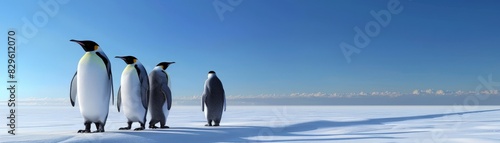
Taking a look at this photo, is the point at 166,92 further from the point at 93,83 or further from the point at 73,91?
the point at 93,83

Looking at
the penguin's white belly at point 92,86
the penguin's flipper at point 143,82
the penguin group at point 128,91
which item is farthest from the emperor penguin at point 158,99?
the penguin's white belly at point 92,86

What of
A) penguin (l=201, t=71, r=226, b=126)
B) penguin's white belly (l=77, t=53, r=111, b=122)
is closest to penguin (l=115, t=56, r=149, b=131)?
penguin's white belly (l=77, t=53, r=111, b=122)

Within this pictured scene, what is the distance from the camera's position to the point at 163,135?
6711 mm

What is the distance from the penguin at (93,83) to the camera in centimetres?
649

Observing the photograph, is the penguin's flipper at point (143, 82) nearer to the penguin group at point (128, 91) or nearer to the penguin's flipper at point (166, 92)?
the penguin group at point (128, 91)

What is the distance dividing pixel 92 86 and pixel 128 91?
963 millimetres

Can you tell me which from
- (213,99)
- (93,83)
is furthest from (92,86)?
(213,99)

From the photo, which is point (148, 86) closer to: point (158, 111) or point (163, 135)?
point (158, 111)

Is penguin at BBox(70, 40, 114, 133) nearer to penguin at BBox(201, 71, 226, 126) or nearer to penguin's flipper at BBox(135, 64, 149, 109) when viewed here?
penguin's flipper at BBox(135, 64, 149, 109)

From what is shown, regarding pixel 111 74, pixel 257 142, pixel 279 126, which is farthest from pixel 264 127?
pixel 111 74

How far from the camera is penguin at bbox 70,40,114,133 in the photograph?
6488 mm

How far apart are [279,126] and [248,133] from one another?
1666 millimetres

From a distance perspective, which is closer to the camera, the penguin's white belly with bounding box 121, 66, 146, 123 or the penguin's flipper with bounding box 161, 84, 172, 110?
the penguin's white belly with bounding box 121, 66, 146, 123

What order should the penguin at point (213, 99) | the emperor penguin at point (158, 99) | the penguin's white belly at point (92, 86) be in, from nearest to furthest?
the penguin's white belly at point (92, 86) < the emperor penguin at point (158, 99) < the penguin at point (213, 99)
